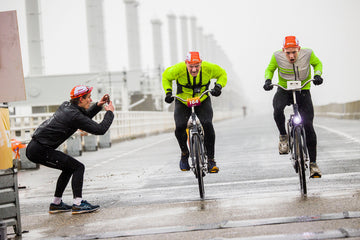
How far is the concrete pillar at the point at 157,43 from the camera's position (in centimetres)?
7894

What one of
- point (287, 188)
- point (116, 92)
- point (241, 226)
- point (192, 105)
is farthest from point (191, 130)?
point (116, 92)

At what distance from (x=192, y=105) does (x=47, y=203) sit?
2.57m

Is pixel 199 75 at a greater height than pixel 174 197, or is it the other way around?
pixel 199 75

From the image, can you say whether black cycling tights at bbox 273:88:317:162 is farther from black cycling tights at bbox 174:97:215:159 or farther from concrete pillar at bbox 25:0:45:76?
concrete pillar at bbox 25:0:45:76

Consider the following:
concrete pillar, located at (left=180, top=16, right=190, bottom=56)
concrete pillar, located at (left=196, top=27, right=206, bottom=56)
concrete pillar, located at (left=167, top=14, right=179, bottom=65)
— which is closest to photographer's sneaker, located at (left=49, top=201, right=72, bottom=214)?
concrete pillar, located at (left=167, top=14, right=179, bottom=65)

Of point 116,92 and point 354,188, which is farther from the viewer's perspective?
point 116,92

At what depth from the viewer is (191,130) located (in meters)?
8.48

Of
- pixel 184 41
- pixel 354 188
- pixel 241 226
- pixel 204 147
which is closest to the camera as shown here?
pixel 241 226

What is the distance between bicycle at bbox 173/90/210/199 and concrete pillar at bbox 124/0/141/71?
6581 cm

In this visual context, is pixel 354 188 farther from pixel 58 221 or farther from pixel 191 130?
pixel 58 221

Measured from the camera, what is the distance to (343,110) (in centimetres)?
4572

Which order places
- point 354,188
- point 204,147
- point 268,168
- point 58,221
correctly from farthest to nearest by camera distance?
point 268,168, point 204,147, point 354,188, point 58,221

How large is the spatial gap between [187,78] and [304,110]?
1.62 m

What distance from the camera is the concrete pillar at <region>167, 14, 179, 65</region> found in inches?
3362
